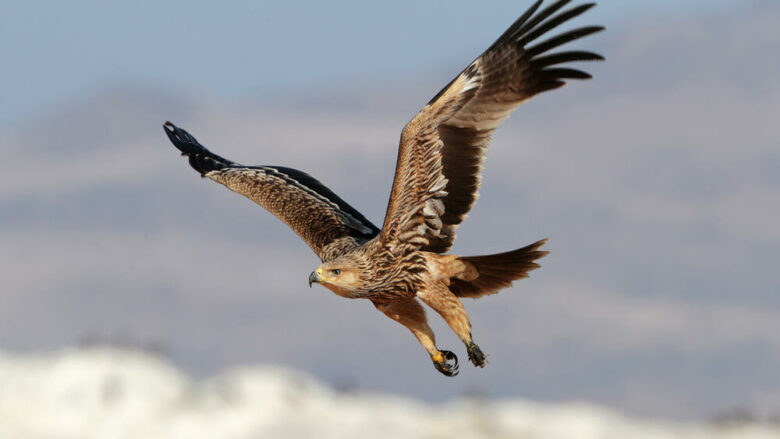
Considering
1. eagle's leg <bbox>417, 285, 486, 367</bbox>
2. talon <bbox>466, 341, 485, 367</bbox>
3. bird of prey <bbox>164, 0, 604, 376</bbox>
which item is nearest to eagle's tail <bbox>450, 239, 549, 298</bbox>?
bird of prey <bbox>164, 0, 604, 376</bbox>

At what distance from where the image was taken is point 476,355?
12484 mm

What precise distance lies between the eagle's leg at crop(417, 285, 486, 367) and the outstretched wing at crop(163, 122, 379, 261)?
147 cm

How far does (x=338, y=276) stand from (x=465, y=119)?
221 cm

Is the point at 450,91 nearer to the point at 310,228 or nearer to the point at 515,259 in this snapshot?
the point at 515,259

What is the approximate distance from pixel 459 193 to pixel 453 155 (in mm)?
492

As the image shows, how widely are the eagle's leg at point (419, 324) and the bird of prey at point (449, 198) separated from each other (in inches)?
0.5

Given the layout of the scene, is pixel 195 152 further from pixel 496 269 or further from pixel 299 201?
pixel 496 269

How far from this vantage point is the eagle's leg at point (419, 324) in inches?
513

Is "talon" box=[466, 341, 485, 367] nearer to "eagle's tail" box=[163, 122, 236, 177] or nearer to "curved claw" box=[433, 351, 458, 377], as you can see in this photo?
"curved claw" box=[433, 351, 458, 377]

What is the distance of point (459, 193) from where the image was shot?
1313 cm

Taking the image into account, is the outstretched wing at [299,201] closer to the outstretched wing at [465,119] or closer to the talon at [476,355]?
the outstretched wing at [465,119]

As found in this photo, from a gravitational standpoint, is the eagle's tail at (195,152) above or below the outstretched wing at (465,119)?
above

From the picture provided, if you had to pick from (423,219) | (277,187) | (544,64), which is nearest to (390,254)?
(423,219)

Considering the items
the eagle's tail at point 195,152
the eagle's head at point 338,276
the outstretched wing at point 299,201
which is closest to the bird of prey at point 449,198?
the eagle's head at point 338,276
